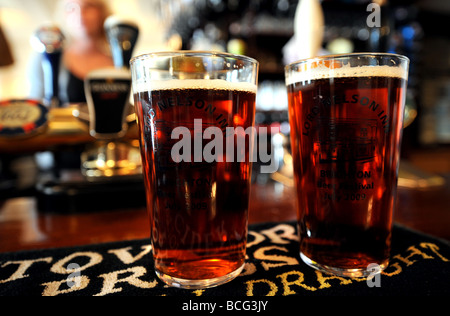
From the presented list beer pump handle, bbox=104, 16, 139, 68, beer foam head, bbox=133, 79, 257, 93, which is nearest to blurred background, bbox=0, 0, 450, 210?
beer pump handle, bbox=104, 16, 139, 68

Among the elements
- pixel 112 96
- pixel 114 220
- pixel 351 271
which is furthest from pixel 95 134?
pixel 351 271

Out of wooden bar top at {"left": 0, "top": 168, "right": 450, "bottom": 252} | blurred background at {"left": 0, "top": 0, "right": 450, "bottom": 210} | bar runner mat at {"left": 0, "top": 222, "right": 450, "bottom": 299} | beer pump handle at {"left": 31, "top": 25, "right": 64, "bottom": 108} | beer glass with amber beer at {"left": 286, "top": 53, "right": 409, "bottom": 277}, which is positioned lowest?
wooden bar top at {"left": 0, "top": 168, "right": 450, "bottom": 252}

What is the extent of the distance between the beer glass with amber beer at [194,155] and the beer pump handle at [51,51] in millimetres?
647

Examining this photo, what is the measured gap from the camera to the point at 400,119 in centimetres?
48

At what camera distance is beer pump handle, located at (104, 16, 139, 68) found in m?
0.89

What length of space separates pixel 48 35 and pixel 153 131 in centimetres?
73

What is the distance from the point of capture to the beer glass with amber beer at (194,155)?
0.43 metres

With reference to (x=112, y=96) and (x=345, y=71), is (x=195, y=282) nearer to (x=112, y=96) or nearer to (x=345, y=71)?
(x=345, y=71)

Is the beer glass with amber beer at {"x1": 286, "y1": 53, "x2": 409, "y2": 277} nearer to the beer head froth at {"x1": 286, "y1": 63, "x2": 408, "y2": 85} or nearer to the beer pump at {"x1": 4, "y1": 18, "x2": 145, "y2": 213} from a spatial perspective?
the beer head froth at {"x1": 286, "y1": 63, "x2": 408, "y2": 85}

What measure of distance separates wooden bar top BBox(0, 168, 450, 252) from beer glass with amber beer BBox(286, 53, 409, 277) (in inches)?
8.9

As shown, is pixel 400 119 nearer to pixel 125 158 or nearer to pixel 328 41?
pixel 125 158

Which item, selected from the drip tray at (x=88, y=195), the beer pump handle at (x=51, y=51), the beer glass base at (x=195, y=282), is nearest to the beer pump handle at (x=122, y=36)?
the beer pump handle at (x=51, y=51)

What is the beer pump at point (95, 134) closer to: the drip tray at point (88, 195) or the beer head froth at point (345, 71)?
the drip tray at point (88, 195)
